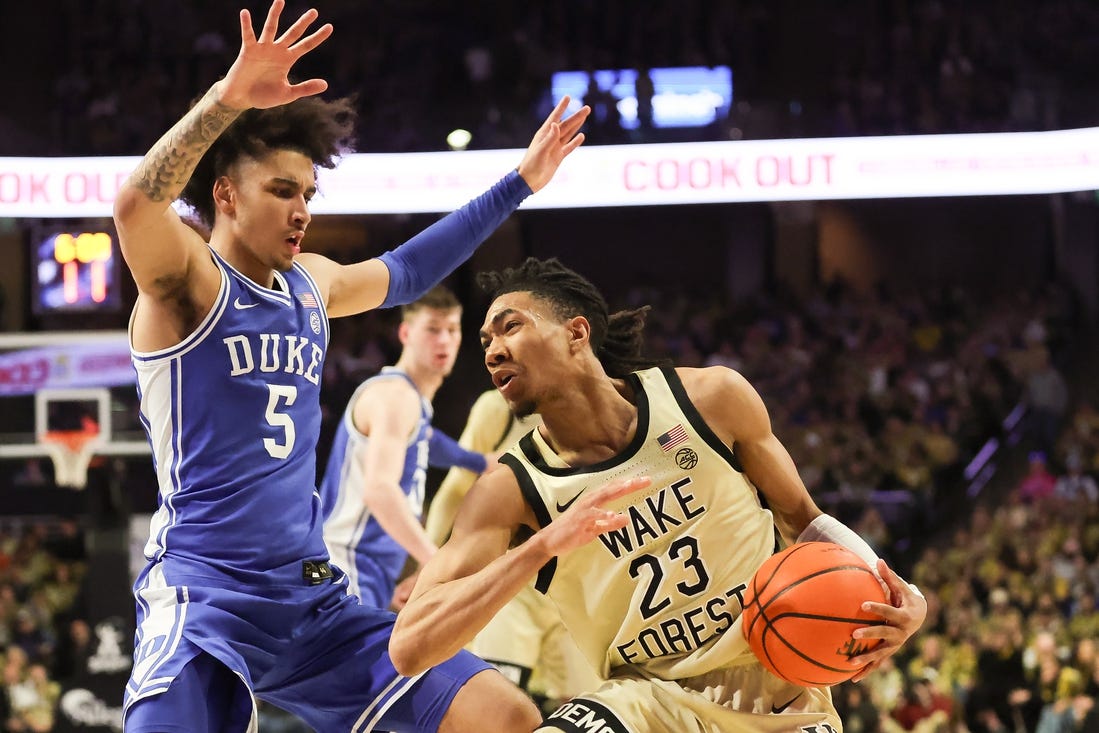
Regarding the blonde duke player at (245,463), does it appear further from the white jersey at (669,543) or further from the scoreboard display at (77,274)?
the scoreboard display at (77,274)

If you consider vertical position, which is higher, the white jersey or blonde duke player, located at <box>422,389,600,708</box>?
the white jersey

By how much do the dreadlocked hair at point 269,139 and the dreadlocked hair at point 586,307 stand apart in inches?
22.1

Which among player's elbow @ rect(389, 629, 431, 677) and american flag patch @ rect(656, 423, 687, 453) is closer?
player's elbow @ rect(389, 629, 431, 677)

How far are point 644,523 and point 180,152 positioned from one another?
134 cm

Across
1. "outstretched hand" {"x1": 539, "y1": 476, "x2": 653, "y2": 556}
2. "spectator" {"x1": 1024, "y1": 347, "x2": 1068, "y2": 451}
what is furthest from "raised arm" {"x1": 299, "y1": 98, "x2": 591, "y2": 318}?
"spectator" {"x1": 1024, "y1": 347, "x2": 1068, "y2": 451}

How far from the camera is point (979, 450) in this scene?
12867mm

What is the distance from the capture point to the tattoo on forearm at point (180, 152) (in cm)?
295

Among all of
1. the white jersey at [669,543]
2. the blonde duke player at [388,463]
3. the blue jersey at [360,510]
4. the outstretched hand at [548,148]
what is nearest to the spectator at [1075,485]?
the blonde duke player at [388,463]

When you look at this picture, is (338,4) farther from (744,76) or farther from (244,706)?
(244,706)

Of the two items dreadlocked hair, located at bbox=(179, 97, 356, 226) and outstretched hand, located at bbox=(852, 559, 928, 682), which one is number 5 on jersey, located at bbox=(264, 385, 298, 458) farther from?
outstretched hand, located at bbox=(852, 559, 928, 682)

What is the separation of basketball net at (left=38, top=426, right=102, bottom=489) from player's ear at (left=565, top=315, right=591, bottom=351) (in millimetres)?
7541

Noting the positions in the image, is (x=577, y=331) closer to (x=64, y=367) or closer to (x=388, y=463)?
(x=388, y=463)

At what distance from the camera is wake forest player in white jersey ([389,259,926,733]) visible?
10.3 feet

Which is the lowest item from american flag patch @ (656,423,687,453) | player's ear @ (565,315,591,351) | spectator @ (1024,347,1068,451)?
spectator @ (1024,347,1068,451)
